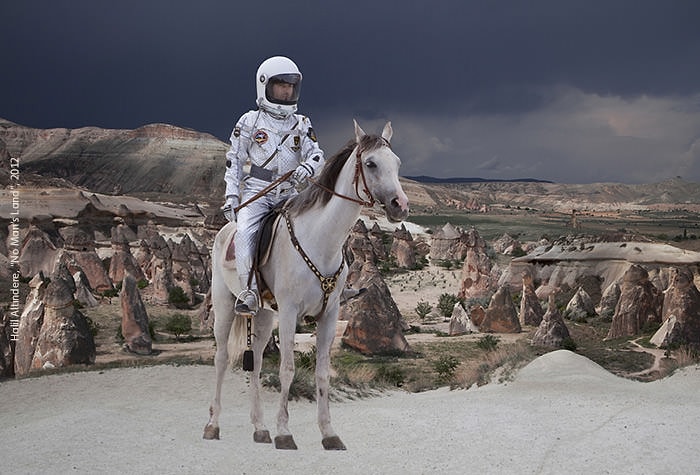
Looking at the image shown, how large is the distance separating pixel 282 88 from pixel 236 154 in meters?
0.90

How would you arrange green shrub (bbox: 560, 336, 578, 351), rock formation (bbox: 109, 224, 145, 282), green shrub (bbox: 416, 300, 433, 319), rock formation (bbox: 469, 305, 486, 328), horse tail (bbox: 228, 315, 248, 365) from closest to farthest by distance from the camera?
1. horse tail (bbox: 228, 315, 248, 365)
2. green shrub (bbox: 560, 336, 578, 351)
3. rock formation (bbox: 469, 305, 486, 328)
4. green shrub (bbox: 416, 300, 433, 319)
5. rock formation (bbox: 109, 224, 145, 282)

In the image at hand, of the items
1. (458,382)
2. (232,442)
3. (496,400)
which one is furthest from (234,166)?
(458,382)

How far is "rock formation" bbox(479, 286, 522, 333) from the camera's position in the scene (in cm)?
2541

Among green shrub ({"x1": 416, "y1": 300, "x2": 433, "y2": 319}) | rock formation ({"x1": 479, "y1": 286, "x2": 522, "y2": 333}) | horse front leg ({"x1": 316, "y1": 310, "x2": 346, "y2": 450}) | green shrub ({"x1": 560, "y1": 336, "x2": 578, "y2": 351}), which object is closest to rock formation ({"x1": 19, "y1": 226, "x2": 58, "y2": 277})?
green shrub ({"x1": 416, "y1": 300, "x2": 433, "y2": 319})

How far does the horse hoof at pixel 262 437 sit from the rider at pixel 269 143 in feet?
7.84

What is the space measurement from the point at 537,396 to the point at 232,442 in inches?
219

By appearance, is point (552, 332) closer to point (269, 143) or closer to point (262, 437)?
point (262, 437)

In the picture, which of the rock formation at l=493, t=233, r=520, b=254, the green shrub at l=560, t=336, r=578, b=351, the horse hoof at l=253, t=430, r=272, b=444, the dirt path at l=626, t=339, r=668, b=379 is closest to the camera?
the horse hoof at l=253, t=430, r=272, b=444

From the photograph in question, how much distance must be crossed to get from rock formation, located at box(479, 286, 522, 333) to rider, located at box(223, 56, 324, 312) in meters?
19.8

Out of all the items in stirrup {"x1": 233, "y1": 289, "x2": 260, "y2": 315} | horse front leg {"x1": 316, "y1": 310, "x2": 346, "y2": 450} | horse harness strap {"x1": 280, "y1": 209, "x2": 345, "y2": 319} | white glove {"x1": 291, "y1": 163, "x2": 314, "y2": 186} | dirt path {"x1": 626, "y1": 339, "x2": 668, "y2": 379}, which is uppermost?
white glove {"x1": 291, "y1": 163, "x2": 314, "y2": 186}

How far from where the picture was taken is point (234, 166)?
716 centimetres

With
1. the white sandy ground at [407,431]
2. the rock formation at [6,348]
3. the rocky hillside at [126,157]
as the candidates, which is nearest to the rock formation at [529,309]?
the white sandy ground at [407,431]

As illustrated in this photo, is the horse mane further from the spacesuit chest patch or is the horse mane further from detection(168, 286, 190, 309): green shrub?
detection(168, 286, 190, 309): green shrub

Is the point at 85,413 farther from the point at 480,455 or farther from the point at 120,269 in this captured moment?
the point at 120,269
